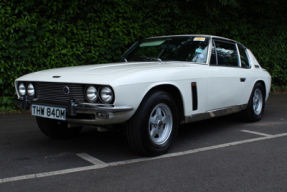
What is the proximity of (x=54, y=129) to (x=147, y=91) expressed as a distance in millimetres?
1705

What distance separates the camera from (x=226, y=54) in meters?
5.34

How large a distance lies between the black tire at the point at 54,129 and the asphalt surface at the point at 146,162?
94 millimetres

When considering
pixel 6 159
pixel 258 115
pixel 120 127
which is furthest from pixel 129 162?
pixel 258 115

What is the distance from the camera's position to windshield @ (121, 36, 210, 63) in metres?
4.74

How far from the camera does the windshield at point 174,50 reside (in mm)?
4742

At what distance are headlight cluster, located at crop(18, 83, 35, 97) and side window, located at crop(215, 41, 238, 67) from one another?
108 inches

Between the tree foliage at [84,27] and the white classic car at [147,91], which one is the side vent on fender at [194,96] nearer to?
the white classic car at [147,91]

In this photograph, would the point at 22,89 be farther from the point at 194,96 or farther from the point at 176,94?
the point at 194,96

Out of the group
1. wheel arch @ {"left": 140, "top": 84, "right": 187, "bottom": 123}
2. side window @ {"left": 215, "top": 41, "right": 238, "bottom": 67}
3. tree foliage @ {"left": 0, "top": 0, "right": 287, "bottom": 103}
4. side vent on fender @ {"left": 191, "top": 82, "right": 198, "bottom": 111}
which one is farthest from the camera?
tree foliage @ {"left": 0, "top": 0, "right": 287, "bottom": 103}

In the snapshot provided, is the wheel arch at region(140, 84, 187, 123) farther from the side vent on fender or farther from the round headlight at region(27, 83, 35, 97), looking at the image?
the round headlight at region(27, 83, 35, 97)

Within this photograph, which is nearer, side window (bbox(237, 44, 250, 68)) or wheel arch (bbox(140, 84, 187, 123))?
wheel arch (bbox(140, 84, 187, 123))

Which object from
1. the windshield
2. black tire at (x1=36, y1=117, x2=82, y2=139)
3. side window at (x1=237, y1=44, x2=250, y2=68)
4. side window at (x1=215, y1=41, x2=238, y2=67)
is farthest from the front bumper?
side window at (x1=237, y1=44, x2=250, y2=68)

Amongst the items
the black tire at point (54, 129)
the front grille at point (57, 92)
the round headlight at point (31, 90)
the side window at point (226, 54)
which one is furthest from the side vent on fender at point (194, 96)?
the round headlight at point (31, 90)

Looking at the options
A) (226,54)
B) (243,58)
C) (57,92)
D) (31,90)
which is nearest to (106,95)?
(57,92)
